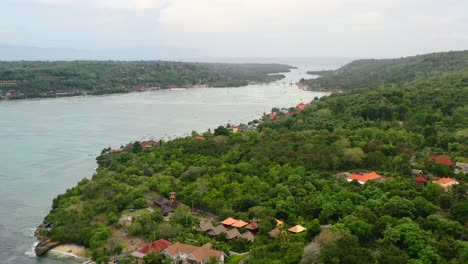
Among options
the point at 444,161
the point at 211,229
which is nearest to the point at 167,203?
the point at 211,229

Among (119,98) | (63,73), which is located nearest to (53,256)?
(119,98)

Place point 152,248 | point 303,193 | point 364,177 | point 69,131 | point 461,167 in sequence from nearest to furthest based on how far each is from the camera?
point 152,248, point 303,193, point 364,177, point 461,167, point 69,131

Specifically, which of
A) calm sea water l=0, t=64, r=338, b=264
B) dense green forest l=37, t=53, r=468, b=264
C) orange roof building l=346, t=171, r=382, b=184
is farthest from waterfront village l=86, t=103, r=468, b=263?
calm sea water l=0, t=64, r=338, b=264

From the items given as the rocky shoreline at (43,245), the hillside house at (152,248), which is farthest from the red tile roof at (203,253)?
the rocky shoreline at (43,245)

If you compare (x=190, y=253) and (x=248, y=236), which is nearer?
(x=190, y=253)

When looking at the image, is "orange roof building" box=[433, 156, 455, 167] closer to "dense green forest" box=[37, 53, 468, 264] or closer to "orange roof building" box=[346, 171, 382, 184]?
"dense green forest" box=[37, 53, 468, 264]

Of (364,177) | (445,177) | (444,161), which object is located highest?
(444,161)

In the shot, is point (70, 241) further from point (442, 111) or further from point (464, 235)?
point (442, 111)

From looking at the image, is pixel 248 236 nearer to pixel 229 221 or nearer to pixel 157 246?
pixel 229 221
